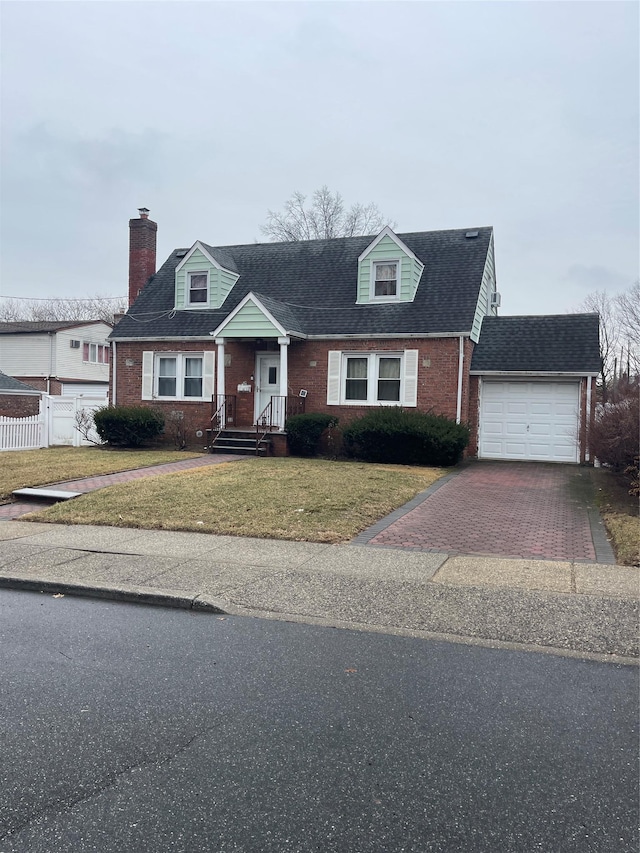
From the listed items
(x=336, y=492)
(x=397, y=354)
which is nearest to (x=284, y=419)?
(x=397, y=354)

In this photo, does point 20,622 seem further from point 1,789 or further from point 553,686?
point 553,686

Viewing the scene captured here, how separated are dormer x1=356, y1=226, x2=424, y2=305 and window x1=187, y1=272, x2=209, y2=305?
5209mm

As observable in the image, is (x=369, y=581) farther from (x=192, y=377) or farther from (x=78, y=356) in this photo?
(x=78, y=356)

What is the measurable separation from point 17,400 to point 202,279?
1198 cm

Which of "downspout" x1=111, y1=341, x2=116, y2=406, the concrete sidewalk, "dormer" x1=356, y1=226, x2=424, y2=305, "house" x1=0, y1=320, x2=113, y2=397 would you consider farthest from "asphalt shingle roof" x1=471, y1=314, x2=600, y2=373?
"house" x1=0, y1=320, x2=113, y2=397

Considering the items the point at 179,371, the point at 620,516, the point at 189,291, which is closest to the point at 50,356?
the point at 189,291

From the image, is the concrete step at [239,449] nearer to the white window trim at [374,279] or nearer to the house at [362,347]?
the house at [362,347]

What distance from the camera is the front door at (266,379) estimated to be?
21.1m

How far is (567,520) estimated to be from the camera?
1038 cm

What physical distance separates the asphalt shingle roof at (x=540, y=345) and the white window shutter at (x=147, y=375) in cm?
1018

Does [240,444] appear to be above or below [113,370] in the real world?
below

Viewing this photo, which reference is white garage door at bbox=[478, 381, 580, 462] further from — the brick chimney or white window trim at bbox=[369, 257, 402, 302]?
the brick chimney

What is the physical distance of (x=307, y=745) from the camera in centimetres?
377

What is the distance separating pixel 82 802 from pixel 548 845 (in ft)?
6.95
